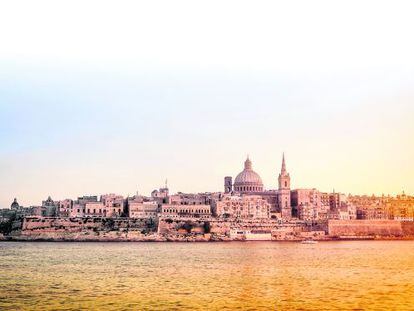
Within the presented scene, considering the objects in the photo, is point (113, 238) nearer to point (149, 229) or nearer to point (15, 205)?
point (149, 229)

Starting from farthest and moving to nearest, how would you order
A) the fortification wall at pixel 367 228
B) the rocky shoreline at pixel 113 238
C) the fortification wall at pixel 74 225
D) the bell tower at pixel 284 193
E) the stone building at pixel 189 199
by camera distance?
the bell tower at pixel 284 193 < the stone building at pixel 189 199 < the fortification wall at pixel 367 228 < the fortification wall at pixel 74 225 < the rocky shoreline at pixel 113 238

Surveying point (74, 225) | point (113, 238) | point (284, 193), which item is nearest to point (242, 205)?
point (284, 193)

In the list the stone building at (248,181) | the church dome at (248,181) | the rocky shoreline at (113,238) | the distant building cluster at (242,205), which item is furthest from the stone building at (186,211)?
the church dome at (248,181)

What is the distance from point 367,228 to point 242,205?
14293 millimetres

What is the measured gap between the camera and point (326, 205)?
85438 millimetres

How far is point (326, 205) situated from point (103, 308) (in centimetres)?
7034

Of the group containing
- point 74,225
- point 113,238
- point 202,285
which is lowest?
point 202,285

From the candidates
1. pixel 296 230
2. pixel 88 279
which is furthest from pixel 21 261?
pixel 296 230

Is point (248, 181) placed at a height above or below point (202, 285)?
above

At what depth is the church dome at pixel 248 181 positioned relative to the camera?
8812cm

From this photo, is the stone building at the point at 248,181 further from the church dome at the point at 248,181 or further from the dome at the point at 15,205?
the dome at the point at 15,205

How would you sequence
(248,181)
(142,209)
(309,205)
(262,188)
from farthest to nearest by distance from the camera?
(262,188)
(248,181)
(309,205)
(142,209)

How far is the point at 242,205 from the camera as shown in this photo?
75.9m

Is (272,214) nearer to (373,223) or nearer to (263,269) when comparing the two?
(373,223)
